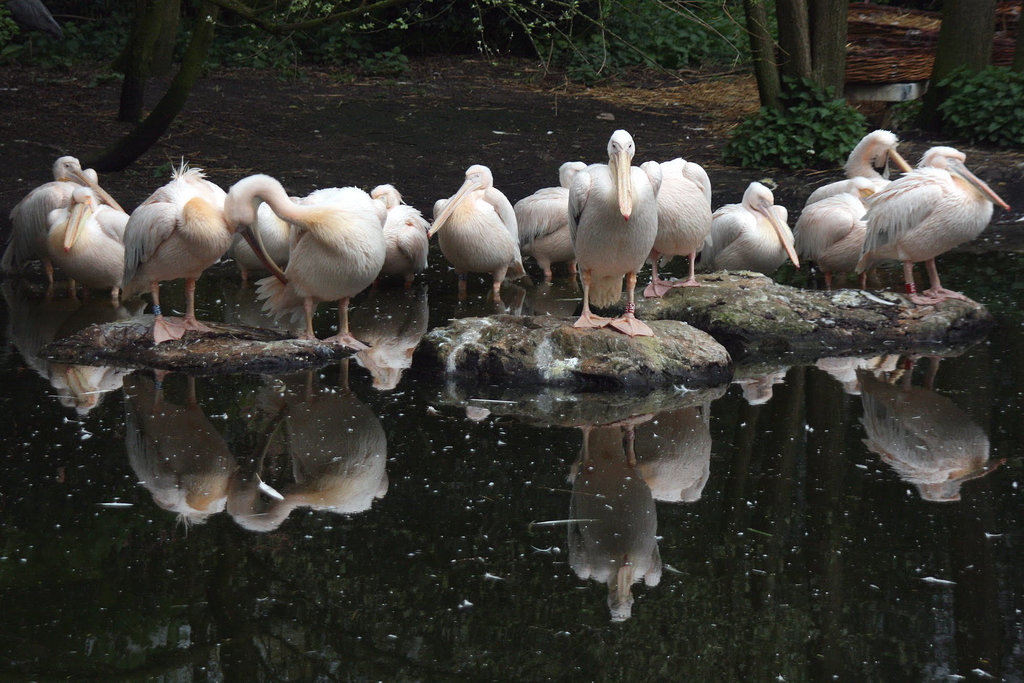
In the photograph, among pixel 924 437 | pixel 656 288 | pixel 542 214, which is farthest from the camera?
pixel 542 214

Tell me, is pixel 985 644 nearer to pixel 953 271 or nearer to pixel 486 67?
pixel 953 271

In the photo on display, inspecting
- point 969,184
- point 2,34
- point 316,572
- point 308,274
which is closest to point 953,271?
point 969,184

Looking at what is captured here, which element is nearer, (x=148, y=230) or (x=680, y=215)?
(x=148, y=230)

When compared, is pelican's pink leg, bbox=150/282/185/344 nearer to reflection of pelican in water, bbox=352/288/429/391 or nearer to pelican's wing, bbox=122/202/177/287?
pelican's wing, bbox=122/202/177/287

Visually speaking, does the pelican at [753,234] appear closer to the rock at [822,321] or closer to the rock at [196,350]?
the rock at [822,321]

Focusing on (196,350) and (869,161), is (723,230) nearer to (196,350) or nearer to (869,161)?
(869,161)

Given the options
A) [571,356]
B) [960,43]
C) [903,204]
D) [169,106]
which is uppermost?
[960,43]

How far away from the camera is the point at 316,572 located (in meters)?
3.24

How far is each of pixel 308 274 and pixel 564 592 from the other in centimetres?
305

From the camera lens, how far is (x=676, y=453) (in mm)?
4262

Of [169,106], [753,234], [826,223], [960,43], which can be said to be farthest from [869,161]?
[169,106]

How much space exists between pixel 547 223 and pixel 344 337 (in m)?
2.18

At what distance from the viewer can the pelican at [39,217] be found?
7.19 metres

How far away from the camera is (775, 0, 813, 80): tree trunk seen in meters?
10.1
